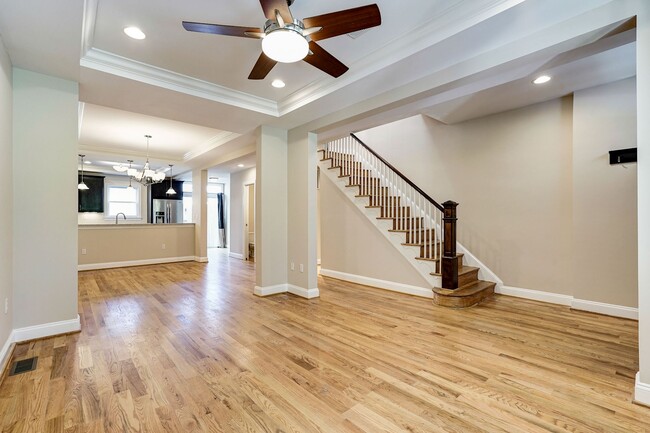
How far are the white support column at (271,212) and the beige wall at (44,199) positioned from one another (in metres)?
2.18

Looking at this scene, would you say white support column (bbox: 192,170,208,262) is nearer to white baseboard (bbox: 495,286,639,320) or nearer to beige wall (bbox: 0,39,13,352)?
beige wall (bbox: 0,39,13,352)

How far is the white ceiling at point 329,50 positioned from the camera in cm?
219

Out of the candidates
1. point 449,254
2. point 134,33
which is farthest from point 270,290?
point 134,33

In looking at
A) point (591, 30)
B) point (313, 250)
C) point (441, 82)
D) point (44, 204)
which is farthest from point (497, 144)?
point (44, 204)

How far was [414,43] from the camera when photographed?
261 cm

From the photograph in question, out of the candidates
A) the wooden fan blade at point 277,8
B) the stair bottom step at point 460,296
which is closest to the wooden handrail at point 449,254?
the stair bottom step at point 460,296

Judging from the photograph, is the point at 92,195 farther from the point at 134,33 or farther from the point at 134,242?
the point at 134,33

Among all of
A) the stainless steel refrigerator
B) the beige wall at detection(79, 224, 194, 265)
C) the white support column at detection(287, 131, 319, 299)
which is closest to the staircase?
the white support column at detection(287, 131, 319, 299)

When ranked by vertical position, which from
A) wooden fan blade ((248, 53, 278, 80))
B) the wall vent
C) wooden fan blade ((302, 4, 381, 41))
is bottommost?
the wall vent

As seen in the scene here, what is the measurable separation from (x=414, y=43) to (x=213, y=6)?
1.64 m

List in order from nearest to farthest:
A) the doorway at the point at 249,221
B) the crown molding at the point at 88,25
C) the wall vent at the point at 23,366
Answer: the crown molding at the point at 88,25
the wall vent at the point at 23,366
the doorway at the point at 249,221

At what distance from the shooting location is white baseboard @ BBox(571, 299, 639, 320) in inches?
136

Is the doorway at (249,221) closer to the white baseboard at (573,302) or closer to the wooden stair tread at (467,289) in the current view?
the wooden stair tread at (467,289)

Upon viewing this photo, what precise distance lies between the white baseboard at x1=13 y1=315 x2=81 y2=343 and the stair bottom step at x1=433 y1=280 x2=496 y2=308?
13.6 ft
